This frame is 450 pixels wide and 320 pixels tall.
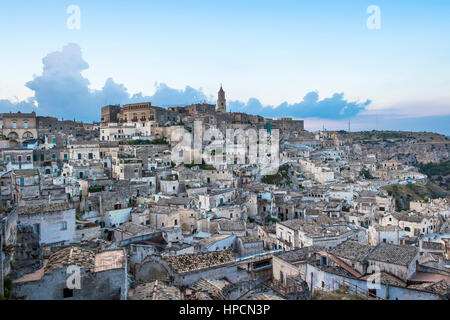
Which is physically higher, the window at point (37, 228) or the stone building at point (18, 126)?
the stone building at point (18, 126)

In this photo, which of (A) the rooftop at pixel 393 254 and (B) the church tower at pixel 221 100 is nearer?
(A) the rooftop at pixel 393 254

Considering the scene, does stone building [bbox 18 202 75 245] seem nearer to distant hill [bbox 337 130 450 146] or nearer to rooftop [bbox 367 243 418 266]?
rooftop [bbox 367 243 418 266]

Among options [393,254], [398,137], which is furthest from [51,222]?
[398,137]

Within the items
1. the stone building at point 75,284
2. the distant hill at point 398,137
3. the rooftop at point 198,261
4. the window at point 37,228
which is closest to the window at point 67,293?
the stone building at point 75,284

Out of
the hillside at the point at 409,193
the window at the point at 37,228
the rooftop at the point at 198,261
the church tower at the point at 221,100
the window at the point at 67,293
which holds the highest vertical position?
the church tower at the point at 221,100

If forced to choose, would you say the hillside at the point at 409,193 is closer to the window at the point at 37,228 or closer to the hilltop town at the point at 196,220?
the hilltop town at the point at 196,220

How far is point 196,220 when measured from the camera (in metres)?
23.2

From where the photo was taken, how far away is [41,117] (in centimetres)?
4603

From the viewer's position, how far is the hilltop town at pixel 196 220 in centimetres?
1160

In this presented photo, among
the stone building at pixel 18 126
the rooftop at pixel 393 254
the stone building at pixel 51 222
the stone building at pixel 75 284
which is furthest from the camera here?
the stone building at pixel 18 126

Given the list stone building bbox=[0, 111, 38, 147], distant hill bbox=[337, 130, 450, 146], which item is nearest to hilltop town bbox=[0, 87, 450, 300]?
stone building bbox=[0, 111, 38, 147]

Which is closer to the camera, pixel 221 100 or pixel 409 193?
pixel 409 193

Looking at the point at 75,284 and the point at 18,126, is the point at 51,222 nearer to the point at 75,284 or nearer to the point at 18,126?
the point at 75,284

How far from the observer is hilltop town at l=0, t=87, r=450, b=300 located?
1160 centimetres
